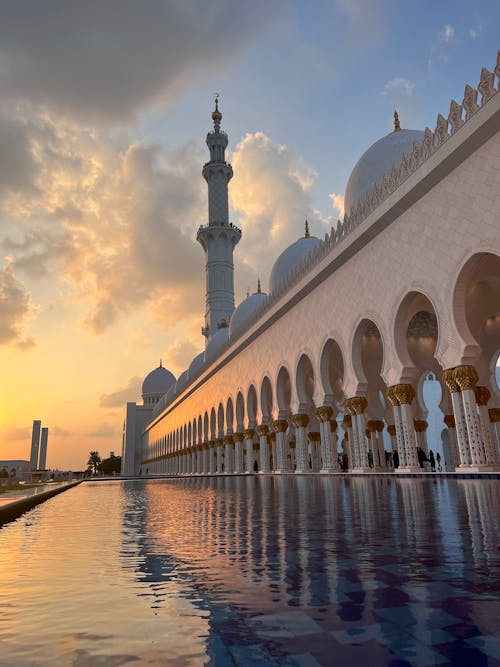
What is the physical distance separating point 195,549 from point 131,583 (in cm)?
75

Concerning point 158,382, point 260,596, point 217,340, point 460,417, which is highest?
point 158,382

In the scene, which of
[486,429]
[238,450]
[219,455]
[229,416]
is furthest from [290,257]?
[486,429]

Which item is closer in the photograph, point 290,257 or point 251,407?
point 290,257

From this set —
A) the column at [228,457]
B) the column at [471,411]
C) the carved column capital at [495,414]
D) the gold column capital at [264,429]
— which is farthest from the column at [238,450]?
the column at [471,411]

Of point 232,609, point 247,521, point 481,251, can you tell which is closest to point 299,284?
point 481,251

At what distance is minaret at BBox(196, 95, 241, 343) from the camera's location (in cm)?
3391

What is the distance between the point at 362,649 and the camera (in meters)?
1.05

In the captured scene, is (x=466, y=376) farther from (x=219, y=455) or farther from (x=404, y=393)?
(x=219, y=455)

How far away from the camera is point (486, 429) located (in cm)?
1120

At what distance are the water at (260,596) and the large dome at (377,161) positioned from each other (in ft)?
42.9

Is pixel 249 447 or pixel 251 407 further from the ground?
pixel 251 407

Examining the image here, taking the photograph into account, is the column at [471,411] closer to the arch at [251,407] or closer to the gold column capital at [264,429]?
the gold column capital at [264,429]

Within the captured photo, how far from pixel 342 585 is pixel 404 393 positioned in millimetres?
9848

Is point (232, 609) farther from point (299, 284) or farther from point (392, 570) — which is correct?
point (299, 284)
